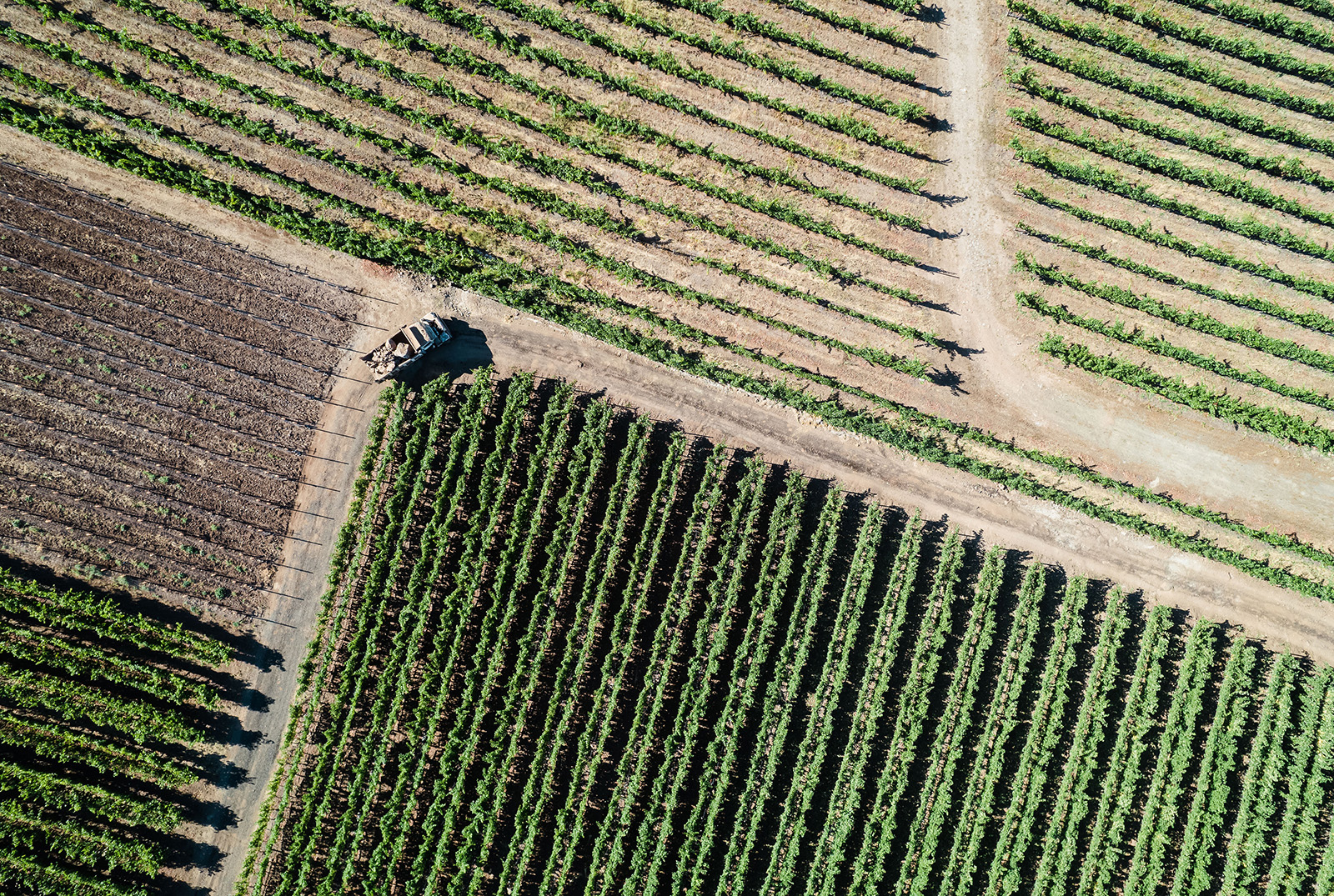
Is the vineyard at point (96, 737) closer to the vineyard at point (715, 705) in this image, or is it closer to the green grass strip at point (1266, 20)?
the vineyard at point (715, 705)

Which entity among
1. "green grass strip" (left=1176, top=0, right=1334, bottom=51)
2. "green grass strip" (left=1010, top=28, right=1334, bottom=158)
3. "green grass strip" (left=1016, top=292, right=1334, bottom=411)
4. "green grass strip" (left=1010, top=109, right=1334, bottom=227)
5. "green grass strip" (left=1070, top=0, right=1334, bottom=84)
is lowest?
"green grass strip" (left=1016, top=292, right=1334, bottom=411)

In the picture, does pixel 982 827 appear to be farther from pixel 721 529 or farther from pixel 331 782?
pixel 331 782

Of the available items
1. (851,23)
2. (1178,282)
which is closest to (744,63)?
(851,23)

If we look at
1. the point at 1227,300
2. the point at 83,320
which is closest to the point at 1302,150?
the point at 1227,300

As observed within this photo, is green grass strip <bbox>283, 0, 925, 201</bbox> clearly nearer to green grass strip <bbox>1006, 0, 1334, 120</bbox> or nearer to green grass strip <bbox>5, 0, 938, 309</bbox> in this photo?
green grass strip <bbox>5, 0, 938, 309</bbox>

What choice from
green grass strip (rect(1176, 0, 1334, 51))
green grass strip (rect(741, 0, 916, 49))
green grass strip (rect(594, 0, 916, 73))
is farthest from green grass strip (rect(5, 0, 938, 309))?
green grass strip (rect(1176, 0, 1334, 51))

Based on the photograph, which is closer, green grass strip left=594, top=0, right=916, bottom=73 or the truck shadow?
the truck shadow

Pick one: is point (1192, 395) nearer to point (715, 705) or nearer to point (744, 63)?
point (744, 63)

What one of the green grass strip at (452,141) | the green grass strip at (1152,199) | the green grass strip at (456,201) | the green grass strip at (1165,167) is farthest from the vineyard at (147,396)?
the green grass strip at (1165,167)
